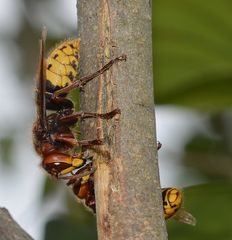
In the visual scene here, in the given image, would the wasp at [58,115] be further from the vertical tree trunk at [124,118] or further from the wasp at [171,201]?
the vertical tree trunk at [124,118]

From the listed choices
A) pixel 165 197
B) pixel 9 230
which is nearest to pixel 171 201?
pixel 165 197

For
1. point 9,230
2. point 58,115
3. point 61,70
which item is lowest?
point 9,230

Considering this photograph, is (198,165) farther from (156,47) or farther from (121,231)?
(121,231)

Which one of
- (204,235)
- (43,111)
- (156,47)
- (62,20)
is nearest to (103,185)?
(43,111)

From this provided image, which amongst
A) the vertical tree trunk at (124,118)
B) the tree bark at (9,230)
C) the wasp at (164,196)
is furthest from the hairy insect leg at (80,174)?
the tree bark at (9,230)

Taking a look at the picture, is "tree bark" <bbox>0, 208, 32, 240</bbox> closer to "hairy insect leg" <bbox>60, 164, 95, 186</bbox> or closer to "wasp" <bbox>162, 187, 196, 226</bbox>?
"hairy insect leg" <bbox>60, 164, 95, 186</bbox>

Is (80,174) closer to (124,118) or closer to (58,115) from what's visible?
(58,115)

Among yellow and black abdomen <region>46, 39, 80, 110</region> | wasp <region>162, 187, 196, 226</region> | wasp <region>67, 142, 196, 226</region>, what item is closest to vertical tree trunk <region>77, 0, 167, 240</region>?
wasp <region>67, 142, 196, 226</region>
